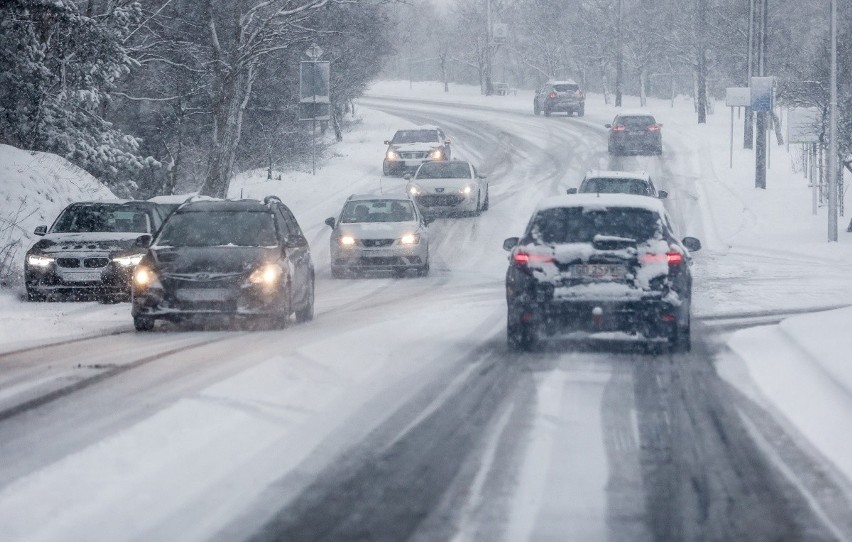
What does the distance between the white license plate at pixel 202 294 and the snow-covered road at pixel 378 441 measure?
44 centimetres

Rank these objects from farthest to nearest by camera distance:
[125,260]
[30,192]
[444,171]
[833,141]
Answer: [444,171] < [833,141] < [30,192] < [125,260]

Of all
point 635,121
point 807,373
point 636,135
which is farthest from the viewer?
point 635,121

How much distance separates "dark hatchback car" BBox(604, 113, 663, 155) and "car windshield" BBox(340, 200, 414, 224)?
2509 cm

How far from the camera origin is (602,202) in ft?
46.8

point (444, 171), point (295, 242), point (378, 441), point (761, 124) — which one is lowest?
point (378, 441)

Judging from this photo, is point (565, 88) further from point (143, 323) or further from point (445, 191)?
point (143, 323)

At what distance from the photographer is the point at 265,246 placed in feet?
54.6

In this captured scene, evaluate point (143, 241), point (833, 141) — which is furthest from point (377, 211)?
point (833, 141)

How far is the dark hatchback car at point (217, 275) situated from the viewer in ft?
52.1

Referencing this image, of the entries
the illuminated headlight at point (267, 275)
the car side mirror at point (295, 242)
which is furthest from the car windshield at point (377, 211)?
the illuminated headlight at point (267, 275)

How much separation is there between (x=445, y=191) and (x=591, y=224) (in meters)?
22.2

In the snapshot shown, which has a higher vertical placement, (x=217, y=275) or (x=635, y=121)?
(x=635, y=121)

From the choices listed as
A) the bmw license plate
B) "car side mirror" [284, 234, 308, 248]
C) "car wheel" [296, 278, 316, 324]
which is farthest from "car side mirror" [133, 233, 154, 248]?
the bmw license plate

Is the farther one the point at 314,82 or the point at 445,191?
the point at 314,82
